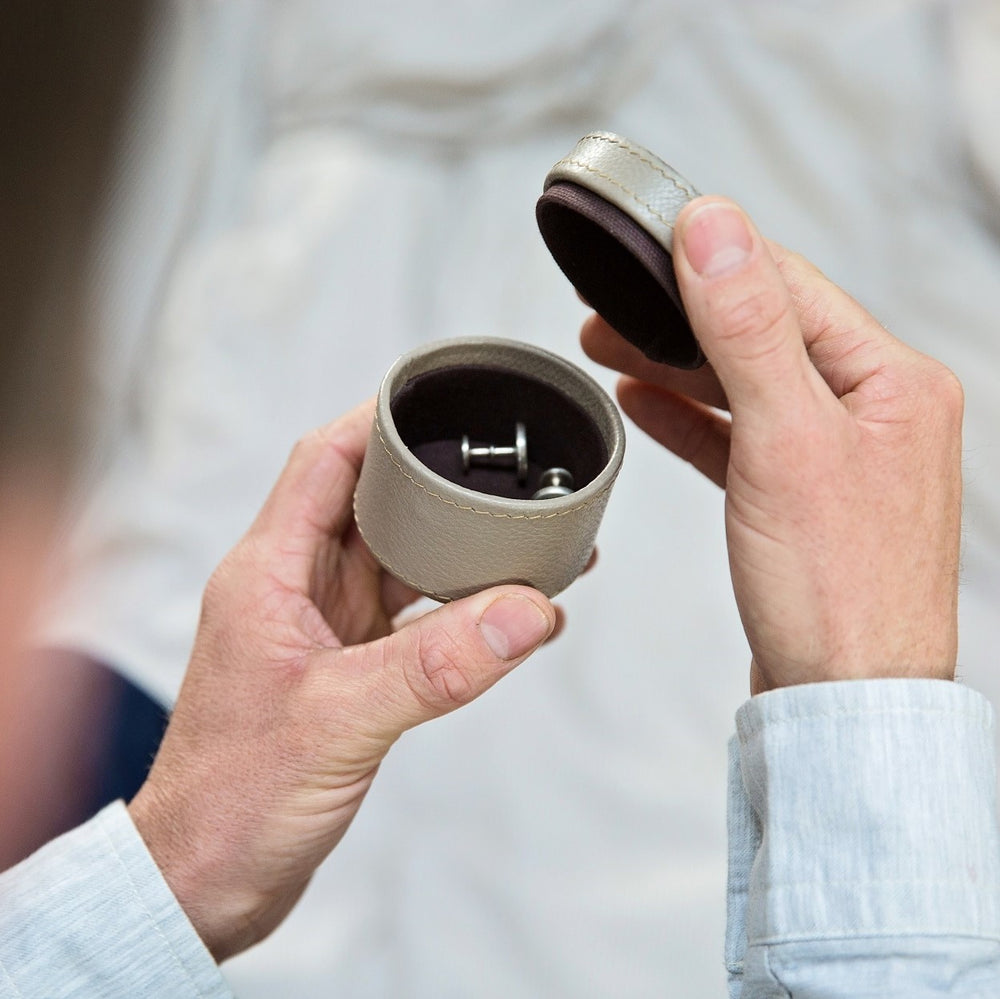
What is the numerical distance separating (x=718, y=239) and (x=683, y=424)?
350 mm

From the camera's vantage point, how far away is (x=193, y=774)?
0.68 m

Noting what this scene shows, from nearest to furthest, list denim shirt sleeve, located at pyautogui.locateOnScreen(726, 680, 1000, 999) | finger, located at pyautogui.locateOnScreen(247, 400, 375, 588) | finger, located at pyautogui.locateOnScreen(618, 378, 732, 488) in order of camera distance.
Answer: denim shirt sleeve, located at pyautogui.locateOnScreen(726, 680, 1000, 999) → finger, located at pyautogui.locateOnScreen(247, 400, 375, 588) → finger, located at pyautogui.locateOnScreen(618, 378, 732, 488)

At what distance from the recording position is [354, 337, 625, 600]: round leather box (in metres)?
0.58

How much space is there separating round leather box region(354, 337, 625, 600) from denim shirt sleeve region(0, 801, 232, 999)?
245 mm

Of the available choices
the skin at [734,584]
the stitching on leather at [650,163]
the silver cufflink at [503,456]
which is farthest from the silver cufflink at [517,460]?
the stitching on leather at [650,163]

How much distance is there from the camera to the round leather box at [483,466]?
0.58 metres

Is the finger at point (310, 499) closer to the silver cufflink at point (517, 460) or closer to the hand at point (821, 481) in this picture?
the silver cufflink at point (517, 460)

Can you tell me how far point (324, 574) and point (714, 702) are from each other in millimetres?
490

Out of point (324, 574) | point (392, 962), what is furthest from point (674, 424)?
point (392, 962)

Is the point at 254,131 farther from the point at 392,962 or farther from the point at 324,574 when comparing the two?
the point at 392,962

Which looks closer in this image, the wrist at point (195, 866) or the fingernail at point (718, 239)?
the fingernail at point (718, 239)

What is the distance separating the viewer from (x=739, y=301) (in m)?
0.52

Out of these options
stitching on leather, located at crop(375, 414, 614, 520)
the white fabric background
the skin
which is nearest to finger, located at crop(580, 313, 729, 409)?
the skin

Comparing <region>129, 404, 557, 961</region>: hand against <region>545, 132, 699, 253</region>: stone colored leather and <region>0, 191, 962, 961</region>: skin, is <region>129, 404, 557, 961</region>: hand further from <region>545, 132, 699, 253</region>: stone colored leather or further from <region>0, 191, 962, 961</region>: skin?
<region>545, 132, 699, 253</region>: stone colored leather
